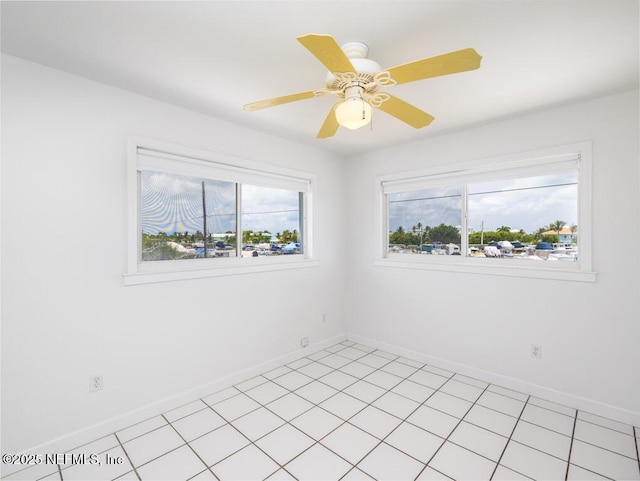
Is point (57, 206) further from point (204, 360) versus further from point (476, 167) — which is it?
point (476, 167)

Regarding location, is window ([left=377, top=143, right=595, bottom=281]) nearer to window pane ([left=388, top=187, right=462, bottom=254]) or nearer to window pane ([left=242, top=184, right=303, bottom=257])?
window pane ([left=388, top=187, right=462, bottom=254])

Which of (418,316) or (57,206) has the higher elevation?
(57,206)

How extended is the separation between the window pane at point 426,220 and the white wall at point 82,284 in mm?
2030

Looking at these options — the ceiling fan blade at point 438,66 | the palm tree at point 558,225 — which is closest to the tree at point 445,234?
the palm tree at point 558,225

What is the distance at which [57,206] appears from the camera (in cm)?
204

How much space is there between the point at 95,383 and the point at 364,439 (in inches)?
73.9

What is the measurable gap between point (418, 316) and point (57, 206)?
3323 mm

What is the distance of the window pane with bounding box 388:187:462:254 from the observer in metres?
3.39

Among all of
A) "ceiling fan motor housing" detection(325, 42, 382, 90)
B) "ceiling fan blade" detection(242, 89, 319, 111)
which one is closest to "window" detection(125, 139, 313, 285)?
"ceiling fan blade" detection(242, 89, 319, 111)

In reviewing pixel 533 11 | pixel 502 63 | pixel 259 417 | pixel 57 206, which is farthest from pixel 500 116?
pixel 57 206

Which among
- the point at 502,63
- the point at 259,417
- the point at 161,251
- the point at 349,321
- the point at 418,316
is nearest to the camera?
the point at 502,63

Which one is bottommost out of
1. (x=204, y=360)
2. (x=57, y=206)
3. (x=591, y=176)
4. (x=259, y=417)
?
(x=259, y=417)

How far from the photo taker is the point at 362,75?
151 centimetres

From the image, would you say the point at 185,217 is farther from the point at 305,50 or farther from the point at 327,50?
the point at 327,50
